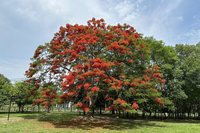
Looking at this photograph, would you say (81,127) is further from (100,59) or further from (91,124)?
(100,59)

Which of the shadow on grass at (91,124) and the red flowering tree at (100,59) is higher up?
the red flowering tree at (100,59)

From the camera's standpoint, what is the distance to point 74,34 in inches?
632

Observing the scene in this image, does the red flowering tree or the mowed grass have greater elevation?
the red flowering tree

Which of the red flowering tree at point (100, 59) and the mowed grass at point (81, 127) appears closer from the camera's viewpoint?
the mowed grass at point (81, 127)

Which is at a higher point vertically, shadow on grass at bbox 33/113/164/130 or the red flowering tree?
the red flowering tree

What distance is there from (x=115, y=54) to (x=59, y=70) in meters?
6.62

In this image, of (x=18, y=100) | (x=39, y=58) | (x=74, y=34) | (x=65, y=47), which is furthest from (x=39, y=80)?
(x=18, y=100)

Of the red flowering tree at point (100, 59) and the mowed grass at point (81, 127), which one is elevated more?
the red flowering tree at point (100, 59)

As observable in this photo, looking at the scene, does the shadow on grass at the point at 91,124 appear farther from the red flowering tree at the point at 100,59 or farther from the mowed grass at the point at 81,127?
the red flowering tree at the point at 100,59

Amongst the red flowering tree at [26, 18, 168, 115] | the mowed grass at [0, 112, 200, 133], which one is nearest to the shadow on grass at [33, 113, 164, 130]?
the mowed grass at [0, 112, 200, 133]

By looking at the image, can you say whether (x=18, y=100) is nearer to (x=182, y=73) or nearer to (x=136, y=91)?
(x=136, y=91)

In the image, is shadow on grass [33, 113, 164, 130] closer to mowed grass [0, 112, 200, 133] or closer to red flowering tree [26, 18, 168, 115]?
mowed grass [0, 112, 200, 133]

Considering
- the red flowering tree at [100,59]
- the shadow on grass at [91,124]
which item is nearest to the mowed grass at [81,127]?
the shadow on grass at [91,124]

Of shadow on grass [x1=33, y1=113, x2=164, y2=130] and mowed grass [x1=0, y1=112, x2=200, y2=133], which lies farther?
shadow on grass [x1=33, y1=113, x2=164, y2=130]
